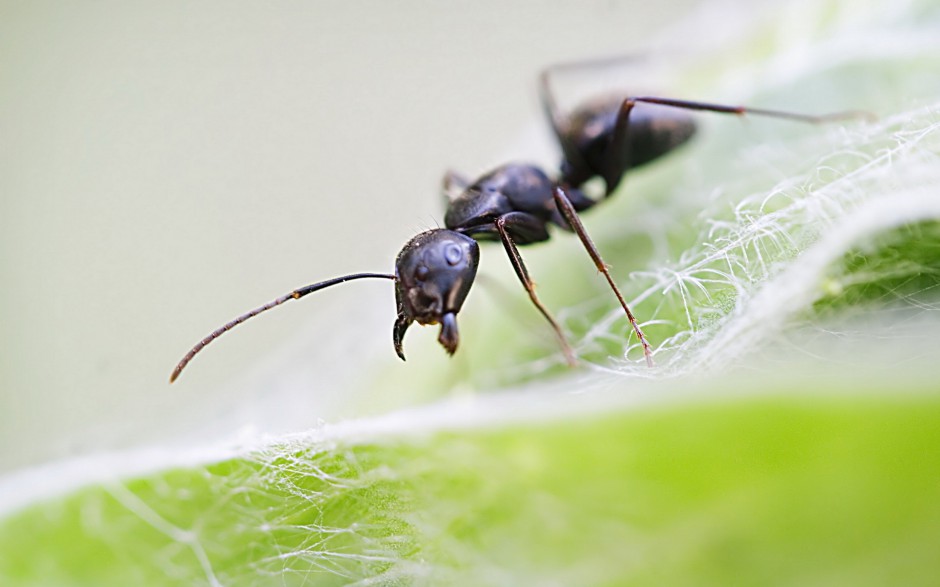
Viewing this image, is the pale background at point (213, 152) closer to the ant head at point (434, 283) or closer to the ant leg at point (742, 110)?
the ant leg at point (742, 110)

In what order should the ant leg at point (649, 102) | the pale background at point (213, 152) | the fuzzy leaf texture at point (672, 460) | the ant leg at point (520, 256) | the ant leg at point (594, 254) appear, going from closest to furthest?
the fuzzy leaf texture at point (672, 460), the ant leg at point (594, 254), the ant leg at point (520, 256), the ant leg at point (649, 102), the pale background at point (213, 152)

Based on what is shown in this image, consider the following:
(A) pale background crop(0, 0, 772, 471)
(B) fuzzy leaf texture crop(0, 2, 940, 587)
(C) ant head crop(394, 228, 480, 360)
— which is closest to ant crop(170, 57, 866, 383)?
(C) ant head crop(394, 228, 480, 360)

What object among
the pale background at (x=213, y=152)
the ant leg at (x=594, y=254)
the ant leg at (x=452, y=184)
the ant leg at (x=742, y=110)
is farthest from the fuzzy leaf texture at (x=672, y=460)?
the pale background at (x=213, y=152)

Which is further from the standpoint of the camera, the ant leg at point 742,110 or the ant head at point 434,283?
the ant leg at point 742,110

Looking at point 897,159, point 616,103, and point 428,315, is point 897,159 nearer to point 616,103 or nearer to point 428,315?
point 428,315

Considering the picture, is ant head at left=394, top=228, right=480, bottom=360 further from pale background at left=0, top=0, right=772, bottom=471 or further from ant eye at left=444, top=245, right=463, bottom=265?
pale background at left=0, top=0, right=772, bottom=471

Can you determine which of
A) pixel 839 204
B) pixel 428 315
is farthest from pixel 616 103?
pixel 839 204

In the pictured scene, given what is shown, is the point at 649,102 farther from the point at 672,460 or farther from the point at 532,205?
the point at 672,460
